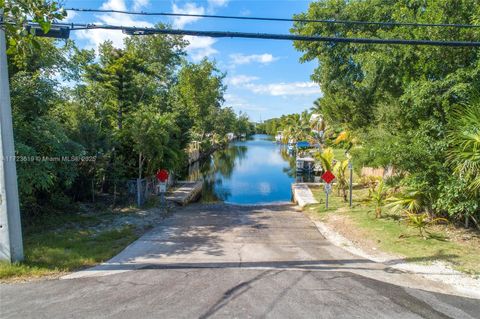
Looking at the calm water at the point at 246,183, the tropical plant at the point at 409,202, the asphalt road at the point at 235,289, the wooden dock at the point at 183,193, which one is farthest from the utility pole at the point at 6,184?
the calm water at the point at 246,183

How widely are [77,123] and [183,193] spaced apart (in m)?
7.16

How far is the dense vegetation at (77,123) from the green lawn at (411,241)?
7574 millimetres

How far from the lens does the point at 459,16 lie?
8695 millimetres

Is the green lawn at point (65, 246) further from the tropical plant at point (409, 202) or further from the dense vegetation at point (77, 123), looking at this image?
the tropical plant at point (409, 202)

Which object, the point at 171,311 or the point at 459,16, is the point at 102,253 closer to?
the point at 171,311

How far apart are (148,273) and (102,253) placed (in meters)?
1.83

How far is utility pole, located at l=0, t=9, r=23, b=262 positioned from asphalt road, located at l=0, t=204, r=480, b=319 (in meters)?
1.05

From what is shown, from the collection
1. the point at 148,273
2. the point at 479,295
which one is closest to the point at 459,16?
the point at 479,295

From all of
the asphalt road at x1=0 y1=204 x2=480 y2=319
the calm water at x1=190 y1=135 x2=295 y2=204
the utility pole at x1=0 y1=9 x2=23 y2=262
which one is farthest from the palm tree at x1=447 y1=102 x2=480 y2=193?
the calm water at x1=190 y1=135 x2=295 y2=204

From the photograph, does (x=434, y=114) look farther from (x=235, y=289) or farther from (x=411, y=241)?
(x=235, y=289)

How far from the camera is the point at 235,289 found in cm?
492

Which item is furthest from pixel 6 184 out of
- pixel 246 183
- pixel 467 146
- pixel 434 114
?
pixel 246 183

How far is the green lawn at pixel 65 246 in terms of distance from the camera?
574 cm

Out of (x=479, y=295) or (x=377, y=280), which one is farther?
(x=377, y=280)
